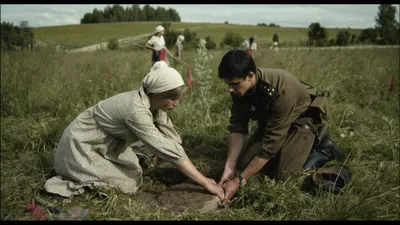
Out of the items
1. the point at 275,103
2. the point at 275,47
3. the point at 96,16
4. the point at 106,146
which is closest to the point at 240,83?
the point at 275,103

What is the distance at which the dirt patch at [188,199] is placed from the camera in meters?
2.63

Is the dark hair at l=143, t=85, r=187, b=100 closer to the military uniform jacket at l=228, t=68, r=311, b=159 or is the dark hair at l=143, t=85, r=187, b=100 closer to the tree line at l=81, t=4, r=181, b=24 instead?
the military uniform jacket at l=228, t=68, r=311, b=159

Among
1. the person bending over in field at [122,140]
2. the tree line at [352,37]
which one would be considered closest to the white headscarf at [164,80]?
the person bending over in field at [122,140]

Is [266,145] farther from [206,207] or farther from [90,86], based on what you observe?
[90,86]

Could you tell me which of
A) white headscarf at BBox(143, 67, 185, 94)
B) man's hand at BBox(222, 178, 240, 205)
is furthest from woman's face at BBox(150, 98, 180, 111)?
man's hand at BBox(222, 178, 240, 205)

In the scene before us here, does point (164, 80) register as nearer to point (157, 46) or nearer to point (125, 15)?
point (157, 46)

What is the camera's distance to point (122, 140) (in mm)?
2965

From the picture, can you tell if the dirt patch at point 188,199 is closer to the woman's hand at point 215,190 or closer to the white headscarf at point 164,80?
the woman's hand at point 215,190

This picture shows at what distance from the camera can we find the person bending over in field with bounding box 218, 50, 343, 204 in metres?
2.73

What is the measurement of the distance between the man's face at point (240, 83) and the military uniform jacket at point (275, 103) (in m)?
0.15

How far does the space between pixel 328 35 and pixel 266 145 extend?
5.29 metres

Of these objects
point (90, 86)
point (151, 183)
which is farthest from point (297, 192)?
point (90, 86)

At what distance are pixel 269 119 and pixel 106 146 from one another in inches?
56.6

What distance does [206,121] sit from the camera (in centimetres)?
453
